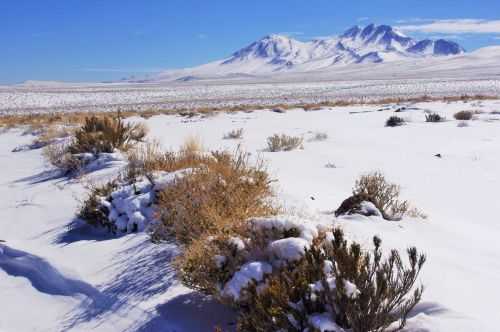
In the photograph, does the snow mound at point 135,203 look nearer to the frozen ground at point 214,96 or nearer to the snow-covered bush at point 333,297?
the snow-covered bush at point 333,297

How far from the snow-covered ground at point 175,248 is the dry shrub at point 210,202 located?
0.86ft

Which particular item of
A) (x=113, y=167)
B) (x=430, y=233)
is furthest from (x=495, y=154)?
(x=113, y=167)

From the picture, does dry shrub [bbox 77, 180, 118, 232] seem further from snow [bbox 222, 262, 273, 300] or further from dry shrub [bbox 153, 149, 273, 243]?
snow [bbox 222, 262, 273, 300]

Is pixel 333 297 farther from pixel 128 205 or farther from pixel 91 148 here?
pixel 91 148

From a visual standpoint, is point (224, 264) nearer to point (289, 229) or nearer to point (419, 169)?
point (289, 229)

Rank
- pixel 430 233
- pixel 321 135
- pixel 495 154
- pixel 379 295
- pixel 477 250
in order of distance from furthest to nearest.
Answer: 1. pixel 321 135
2. pixel 495 154
3. pixel 430 233
4. pixel 477 250
5. pixel 379 295

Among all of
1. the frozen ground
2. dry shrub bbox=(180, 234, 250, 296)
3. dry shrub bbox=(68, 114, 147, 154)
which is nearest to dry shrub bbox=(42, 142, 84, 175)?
dry shrub bbox=(68, 114, 147, 154)

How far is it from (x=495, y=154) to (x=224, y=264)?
8483mm

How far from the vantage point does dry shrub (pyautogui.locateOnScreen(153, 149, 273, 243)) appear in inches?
159

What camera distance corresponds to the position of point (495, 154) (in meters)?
10.2

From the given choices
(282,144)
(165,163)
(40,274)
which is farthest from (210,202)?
(282,144)

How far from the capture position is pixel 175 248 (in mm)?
4352

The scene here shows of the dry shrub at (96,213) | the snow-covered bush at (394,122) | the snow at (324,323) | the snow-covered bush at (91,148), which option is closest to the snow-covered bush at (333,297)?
the snow at (324,323)

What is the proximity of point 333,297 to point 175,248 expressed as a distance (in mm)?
1965
